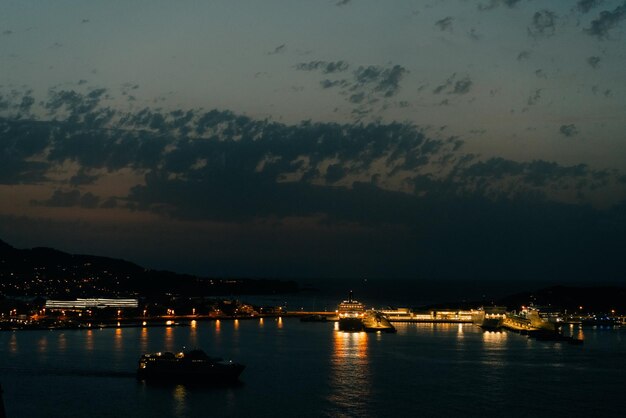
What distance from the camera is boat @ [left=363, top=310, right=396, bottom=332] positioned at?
4834 centimetres

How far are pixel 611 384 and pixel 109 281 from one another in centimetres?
8372

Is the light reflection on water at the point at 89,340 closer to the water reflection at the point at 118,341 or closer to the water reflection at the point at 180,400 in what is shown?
the water reflection at the point at 118,341

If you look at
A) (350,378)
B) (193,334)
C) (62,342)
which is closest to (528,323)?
(193,334)

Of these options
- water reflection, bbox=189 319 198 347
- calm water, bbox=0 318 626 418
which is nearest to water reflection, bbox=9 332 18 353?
calm water, bbox=0 318 626 418

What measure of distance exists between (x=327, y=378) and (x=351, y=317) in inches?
1027

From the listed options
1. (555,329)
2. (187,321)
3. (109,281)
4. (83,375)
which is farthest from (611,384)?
(109,281)

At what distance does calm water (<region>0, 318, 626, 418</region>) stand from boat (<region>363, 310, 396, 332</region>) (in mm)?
6590

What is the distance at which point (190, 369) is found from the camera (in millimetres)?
Answer: 25234

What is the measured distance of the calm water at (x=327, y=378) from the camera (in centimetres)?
2064

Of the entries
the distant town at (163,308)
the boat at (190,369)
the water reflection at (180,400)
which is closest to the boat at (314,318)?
the distant town at (163,308)

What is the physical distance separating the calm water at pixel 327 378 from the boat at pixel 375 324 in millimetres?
6590

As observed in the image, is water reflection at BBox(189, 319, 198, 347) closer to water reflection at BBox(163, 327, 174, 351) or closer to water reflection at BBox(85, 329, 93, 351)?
water reflection at BBox(163, 327, 174, 351)

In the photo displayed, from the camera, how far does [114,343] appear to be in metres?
36.8

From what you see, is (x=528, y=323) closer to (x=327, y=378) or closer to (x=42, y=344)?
(x=327, y=378)
